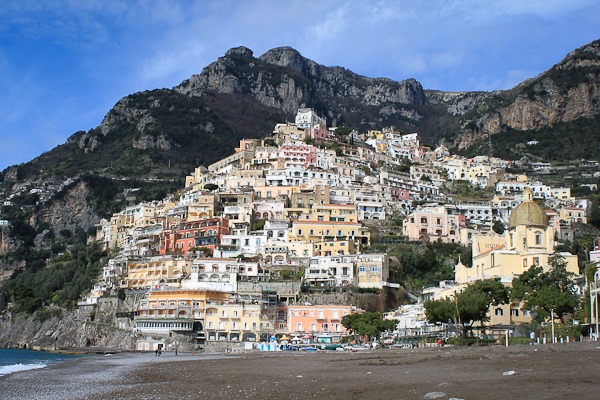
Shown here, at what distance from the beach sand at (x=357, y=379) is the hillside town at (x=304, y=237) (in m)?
19.1

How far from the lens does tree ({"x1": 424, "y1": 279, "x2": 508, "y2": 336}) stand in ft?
186

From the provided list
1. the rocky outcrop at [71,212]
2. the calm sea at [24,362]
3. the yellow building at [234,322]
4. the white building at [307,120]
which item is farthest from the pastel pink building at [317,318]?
the white building at [307,120]

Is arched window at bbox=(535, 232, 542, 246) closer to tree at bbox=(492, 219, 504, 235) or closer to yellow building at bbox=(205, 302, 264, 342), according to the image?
yellow building at bbox=(205, 302, 264, 342)

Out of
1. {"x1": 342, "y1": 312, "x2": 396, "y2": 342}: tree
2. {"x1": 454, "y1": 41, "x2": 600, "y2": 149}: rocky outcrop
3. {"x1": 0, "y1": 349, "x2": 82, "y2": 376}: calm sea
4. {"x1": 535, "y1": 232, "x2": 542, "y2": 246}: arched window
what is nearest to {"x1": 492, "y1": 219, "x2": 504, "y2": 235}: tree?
{"x1": 535, "y1": 232, "x2": 542, "y2": 246}: arched window

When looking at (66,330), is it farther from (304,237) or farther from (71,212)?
(71,212)

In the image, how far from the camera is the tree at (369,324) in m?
68.8

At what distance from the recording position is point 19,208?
513ft

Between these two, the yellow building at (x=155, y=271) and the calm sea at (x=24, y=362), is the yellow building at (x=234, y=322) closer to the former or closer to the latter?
the yellow building at (x=155, y=271)

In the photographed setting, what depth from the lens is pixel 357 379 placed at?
1278 inches

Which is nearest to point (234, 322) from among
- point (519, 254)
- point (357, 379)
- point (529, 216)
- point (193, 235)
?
point (193, 235)

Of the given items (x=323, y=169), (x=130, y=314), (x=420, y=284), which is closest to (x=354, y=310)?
(x=420, y=284)

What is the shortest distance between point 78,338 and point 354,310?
3781 centimetres

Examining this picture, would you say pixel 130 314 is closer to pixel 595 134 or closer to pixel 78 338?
pixel 78 338

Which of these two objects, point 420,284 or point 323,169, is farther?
point 323,169
